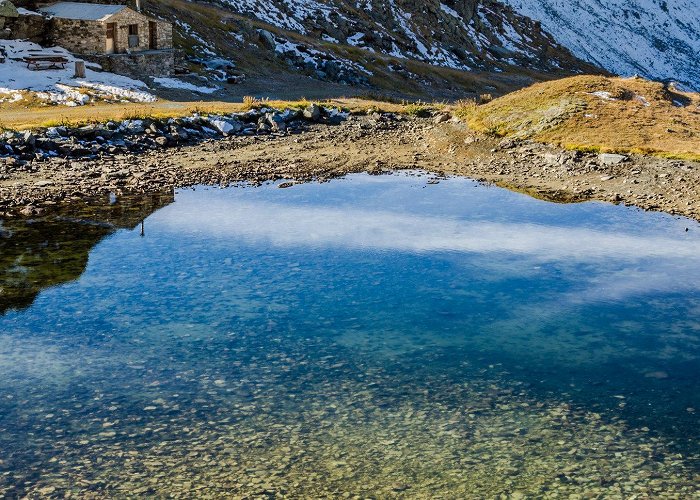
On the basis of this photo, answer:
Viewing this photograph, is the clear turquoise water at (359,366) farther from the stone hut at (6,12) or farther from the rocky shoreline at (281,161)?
the stone hut at (6,12)

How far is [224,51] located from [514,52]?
290 feet

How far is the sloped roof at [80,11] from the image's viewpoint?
5716 cm

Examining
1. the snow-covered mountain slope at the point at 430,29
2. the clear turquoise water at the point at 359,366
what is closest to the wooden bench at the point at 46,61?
the clear turquoise water at the point at 359,366

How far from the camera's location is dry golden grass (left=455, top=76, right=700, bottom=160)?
32938mm

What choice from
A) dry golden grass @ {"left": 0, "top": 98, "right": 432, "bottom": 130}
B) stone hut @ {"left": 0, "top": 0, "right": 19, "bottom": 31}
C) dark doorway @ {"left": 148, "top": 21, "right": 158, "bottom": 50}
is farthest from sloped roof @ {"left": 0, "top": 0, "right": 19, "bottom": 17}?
dry golden grass @ {"left": 0, "top": 98, "right": 432, "bottom": 130}

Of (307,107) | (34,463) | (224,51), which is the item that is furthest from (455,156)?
(224,51)

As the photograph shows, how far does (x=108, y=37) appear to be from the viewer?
5759cm

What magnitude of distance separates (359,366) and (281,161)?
69.0 feet

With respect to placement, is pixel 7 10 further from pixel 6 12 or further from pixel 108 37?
pixel 108 37

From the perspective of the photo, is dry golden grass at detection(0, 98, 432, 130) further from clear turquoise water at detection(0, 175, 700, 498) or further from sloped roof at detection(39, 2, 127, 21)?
clear turquoise water at detection(0, 175, 700, 498)

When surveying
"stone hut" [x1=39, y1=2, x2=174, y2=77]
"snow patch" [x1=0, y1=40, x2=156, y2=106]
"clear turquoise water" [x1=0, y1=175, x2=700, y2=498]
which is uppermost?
"stone hut" [x1=39, y1=2, x2=174, y2=77]

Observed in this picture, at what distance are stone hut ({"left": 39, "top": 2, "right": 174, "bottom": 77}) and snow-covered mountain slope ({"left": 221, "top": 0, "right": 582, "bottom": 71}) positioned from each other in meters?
47.5

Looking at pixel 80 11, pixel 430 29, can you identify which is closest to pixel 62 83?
pixel 80 11

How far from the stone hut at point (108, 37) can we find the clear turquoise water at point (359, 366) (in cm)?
3779
